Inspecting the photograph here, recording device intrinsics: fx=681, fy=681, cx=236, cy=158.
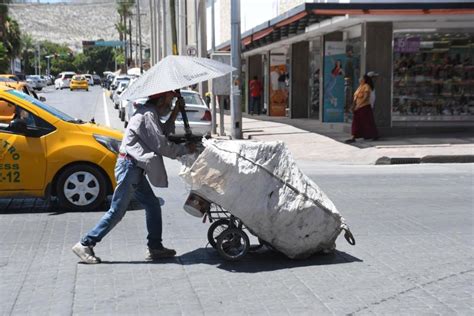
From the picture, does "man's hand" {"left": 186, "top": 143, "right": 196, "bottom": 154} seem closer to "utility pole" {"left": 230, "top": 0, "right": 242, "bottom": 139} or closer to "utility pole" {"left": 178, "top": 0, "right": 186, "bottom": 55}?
"utility pole" {"left": 230, "top": 0, "right": 242, "bottom": 139}

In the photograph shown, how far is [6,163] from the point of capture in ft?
29.7

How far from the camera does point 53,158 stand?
9102 millimetres

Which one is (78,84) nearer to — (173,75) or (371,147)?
(371,147)

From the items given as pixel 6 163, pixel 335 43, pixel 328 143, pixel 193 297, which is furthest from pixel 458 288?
pixel 335 43

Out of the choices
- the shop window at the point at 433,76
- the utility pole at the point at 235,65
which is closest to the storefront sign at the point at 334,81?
the shop window at the point at 433,76

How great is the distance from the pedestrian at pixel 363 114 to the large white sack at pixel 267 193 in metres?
11.4

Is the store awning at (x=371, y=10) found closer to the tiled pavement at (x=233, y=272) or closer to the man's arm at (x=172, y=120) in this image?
the tiled pavement at (x=233, y=272)

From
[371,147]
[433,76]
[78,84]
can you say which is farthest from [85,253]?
[78,84]

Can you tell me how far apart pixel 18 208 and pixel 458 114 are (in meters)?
14.6

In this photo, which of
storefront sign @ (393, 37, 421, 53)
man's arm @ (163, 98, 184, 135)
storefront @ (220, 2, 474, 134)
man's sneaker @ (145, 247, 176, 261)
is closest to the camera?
man's arm @ (163, 98, 184, 135)

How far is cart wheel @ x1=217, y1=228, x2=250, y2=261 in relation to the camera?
22.1 ft

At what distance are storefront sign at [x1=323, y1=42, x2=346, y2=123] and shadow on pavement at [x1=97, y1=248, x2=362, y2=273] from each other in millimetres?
16441

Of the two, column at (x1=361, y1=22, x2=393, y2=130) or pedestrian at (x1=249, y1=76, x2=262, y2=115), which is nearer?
column at (x1=361, y1=22, x2=393, y2=130)

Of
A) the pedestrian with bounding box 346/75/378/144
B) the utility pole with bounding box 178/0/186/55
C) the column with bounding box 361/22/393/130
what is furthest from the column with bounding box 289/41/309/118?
the utility pole with bounding box 178/0/186/55
